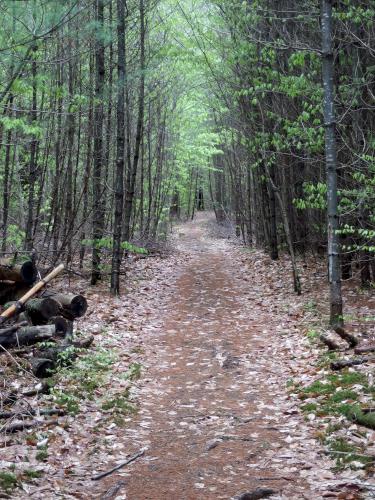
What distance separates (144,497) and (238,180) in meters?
23.5

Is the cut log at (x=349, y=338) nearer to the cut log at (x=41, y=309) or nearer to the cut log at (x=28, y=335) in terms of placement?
the cut log at (x=28, y=335)

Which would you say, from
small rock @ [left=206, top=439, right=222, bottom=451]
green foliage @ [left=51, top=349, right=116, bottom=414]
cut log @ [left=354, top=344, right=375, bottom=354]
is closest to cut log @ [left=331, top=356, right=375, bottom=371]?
cut log @ [left=354, top=344, right=375, bottom=354]

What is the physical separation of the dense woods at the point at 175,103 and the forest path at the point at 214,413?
78.8 inches

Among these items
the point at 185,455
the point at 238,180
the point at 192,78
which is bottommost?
the point at 185,455

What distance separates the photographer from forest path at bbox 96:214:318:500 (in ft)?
16.0

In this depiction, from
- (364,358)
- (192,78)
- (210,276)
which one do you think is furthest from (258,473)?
(192,78)

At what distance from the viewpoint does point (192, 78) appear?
2433cm

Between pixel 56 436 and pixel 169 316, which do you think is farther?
pixel 169 316

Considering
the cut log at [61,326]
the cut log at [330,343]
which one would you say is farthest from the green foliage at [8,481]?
the cut log at [330,343]

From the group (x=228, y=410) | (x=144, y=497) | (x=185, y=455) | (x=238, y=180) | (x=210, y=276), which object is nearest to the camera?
(x=144, y=497)

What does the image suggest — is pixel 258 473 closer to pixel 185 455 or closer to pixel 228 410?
pixel 185 455

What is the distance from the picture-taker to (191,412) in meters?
6.73

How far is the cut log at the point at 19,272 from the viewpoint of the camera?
29.7ft

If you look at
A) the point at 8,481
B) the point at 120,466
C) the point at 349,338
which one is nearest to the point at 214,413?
the point at 120,466
